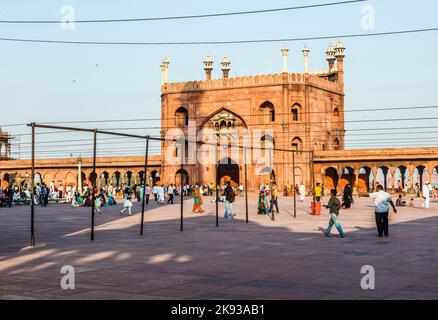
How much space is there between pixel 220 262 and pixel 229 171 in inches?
1745

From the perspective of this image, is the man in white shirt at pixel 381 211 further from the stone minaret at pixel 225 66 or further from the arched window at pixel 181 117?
the stone minaret at pixel 225 66

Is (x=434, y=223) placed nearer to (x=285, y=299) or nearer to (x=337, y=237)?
(x=337, y=237)

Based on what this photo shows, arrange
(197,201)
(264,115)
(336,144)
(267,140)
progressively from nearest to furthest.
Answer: (197,201) < (267,140) < (264,115) < (336,144)

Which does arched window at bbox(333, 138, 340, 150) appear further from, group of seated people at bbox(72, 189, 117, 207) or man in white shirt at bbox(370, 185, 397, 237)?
man in white shirt at bbox(370, 185, 397, 237)

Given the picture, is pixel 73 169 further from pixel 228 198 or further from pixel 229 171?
pixel 228 198

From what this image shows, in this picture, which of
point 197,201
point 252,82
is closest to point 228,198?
point 197,201

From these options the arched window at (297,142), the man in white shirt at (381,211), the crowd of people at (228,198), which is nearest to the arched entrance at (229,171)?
the crowd of people at (228,198)

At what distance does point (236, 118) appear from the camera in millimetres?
54312

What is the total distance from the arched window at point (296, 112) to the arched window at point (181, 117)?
9.67 metres

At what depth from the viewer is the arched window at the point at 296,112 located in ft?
172

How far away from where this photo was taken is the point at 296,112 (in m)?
53.2

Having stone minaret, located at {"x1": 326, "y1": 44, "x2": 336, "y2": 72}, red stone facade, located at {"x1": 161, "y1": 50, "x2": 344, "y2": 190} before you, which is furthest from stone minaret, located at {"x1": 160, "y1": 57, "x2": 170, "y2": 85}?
stone minaret, located at {"x1": 326, "y1": 44, "x2": 336, "y2": 72}
